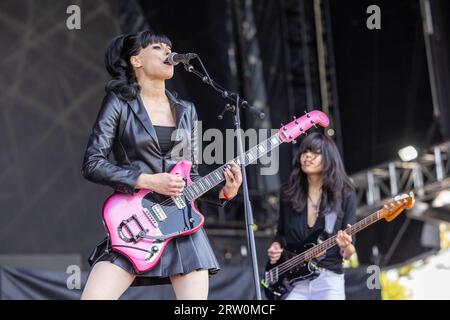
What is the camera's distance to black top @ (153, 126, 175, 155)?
335cm

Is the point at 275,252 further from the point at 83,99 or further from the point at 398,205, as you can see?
the point at 83,99

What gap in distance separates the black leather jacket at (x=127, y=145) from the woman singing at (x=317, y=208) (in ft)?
5.27

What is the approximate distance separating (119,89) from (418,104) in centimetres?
538

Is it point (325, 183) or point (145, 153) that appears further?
point (325, 183)

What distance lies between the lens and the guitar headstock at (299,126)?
382 cm

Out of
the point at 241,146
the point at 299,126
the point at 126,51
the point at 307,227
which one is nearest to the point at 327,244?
the point at 307,227

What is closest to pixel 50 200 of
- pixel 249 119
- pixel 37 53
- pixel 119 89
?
pixel 37 53

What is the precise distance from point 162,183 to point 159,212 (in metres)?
0.15

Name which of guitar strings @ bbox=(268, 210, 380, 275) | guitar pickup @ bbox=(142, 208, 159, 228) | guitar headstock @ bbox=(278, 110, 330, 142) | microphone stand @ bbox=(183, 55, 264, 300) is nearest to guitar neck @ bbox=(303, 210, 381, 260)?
guitar strings @ bbox=(268, 210, 380, 275)

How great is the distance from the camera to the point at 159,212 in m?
3.21

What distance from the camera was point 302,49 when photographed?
30.7 feet

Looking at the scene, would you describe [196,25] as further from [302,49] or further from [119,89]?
[119,89]

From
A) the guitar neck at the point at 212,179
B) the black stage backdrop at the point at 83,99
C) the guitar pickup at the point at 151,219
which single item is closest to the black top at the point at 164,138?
the guitar neck at the point at 212,179

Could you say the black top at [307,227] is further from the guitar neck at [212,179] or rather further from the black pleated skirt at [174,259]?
the black pleated skirt at [174,259]
